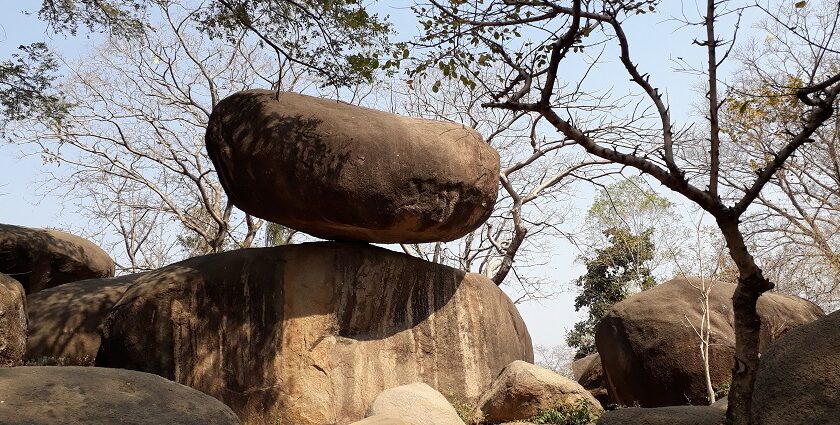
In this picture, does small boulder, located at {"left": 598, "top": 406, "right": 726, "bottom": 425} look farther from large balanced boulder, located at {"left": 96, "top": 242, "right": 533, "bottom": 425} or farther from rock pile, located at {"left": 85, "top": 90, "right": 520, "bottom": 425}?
large balanced boulder, located at {"left": 96, "top": 242, "right": 533, "bottom": 425}

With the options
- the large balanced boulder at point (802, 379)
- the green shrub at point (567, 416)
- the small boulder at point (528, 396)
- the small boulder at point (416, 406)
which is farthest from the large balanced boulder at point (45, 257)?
the large balanced boulder at point (802, 379)

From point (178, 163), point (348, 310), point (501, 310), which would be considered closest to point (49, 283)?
point (178, 163)

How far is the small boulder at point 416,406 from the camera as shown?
7.91 meters

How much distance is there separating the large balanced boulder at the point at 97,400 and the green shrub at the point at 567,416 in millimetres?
5228

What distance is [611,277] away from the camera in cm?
2095

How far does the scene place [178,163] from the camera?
59.2 feet

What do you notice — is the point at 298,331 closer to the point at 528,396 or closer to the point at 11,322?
the point at 528,396

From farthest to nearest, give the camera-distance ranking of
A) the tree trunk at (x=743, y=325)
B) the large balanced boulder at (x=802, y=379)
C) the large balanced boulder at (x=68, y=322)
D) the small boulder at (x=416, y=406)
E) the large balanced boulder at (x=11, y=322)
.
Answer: the large balanced boulder at (x=68, y=322)
the small boulder at (x=416, y=406)
the large balanced boulder at (x=11, y=322)
the tree trunk at (x=743, y=325)
the large balanced boulder at (x=802, y=379)

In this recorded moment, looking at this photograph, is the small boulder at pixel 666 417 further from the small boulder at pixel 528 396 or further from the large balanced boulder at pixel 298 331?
the large balanced boulder at pixel 298 331

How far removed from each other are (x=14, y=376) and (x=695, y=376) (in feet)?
28.1

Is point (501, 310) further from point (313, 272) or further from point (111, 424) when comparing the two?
point (111, 424)

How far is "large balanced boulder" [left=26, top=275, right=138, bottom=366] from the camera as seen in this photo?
10.0 m

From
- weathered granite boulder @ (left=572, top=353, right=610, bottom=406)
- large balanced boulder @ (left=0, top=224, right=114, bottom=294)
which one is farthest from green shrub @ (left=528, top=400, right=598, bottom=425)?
large balanced boulder @ (left=0, top=224, right=114, bottom=294)

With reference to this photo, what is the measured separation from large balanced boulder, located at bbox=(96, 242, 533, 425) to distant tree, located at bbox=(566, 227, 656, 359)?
9.33 metres
